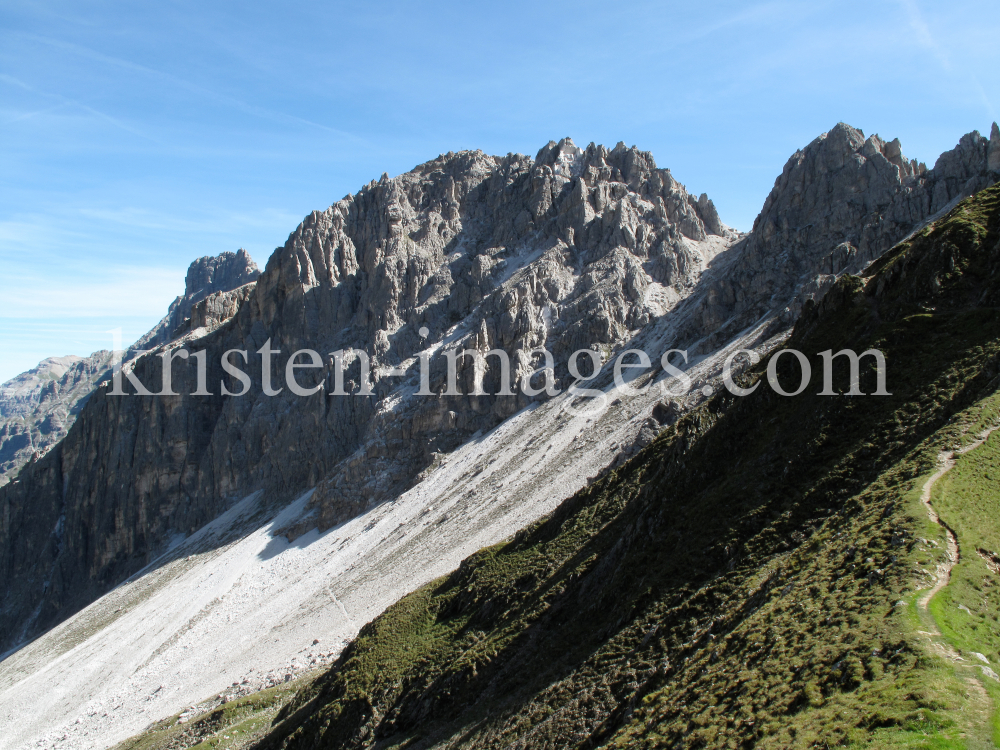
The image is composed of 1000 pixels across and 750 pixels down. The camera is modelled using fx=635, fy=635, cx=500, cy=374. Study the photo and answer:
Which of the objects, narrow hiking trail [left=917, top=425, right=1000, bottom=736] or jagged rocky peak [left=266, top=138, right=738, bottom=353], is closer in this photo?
narrow hiking trail [left=917, top=425, right=1000, bottom=736]

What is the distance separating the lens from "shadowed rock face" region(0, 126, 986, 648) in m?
84.6

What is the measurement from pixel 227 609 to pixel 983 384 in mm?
67505

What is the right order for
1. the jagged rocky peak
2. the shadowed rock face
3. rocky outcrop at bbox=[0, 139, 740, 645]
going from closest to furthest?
the shadowed rock face
rocky outcrop at bbox=[0, 139, 740, 645]
the jagged rocky peak

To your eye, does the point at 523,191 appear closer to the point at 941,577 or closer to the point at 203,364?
the point at 203,364

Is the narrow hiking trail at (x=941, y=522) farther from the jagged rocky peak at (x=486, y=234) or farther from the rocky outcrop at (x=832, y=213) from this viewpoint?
the jagged rocky peak at (x=486, y=234)

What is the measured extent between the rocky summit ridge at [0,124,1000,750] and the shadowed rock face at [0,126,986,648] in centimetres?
36

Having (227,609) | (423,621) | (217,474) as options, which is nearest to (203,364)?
(217,474)

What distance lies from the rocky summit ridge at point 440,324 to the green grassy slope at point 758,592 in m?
29.5

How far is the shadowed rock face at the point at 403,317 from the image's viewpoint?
8462 cm

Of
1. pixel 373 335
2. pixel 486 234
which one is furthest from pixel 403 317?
pixel 486 234

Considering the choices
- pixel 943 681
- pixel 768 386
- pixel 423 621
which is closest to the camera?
pixel 943 681

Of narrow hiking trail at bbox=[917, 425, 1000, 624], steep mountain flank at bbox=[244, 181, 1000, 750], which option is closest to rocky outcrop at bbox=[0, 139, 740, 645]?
steep mountain flank at bbox=[244, 181, 1000, 750]

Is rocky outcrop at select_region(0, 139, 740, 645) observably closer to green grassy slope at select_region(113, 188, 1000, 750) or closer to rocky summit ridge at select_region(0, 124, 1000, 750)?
rocky summit ridge at select_region(0, 124, 1000, 750)

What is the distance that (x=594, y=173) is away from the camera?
111 m
